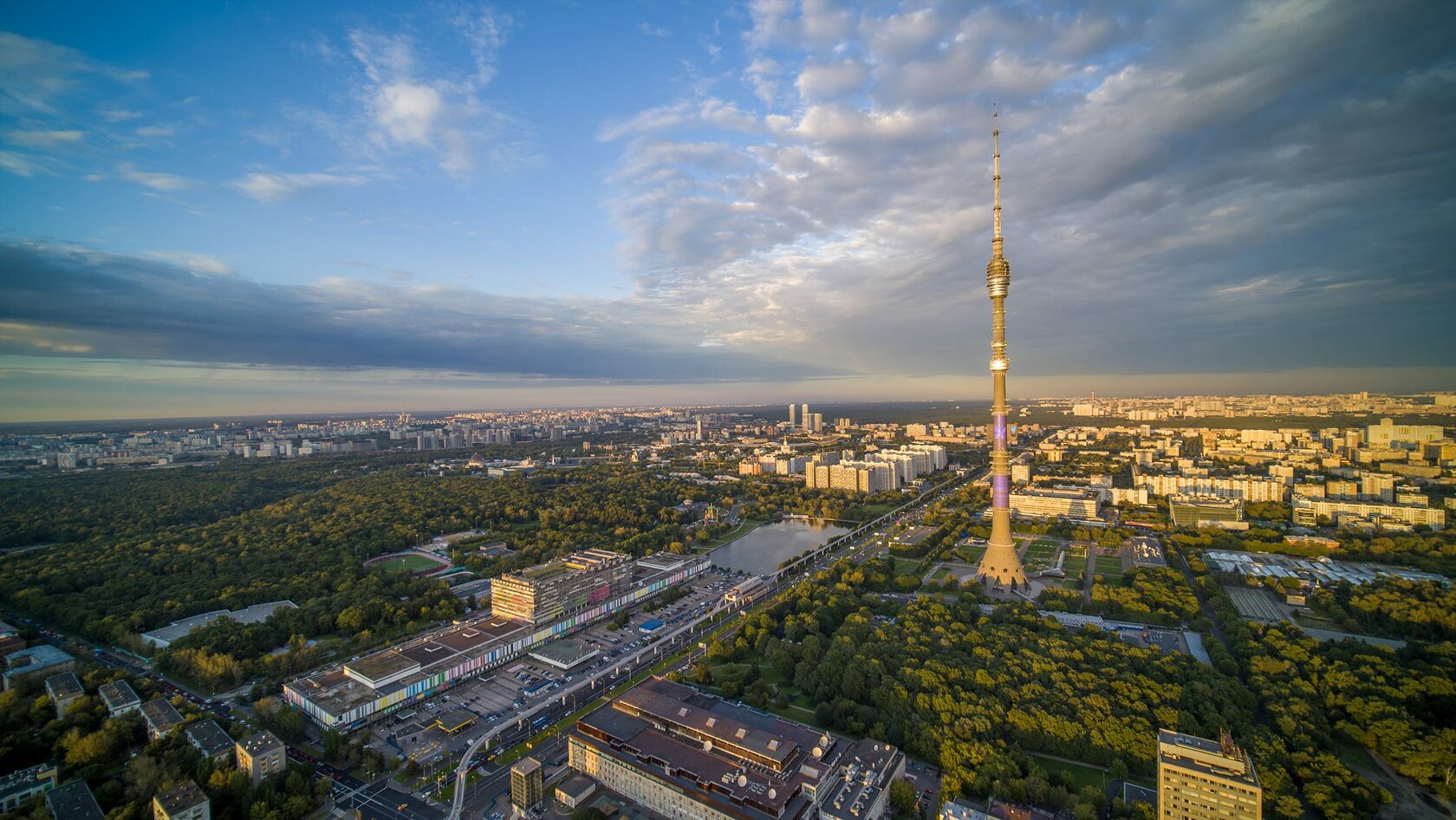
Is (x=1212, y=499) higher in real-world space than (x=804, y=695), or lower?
higher

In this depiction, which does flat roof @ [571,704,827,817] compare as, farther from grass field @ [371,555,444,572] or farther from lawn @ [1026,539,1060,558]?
lawn @ [1026,539,1060,558]

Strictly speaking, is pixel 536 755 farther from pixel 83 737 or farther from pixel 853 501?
pixel 853 501

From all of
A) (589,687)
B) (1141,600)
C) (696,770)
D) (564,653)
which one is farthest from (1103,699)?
(564,653)

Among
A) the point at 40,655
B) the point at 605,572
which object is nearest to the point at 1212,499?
the point at 605,572

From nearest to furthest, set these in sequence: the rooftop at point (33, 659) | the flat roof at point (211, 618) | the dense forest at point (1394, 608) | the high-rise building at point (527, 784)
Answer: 1. the high-rise building at point (527, 784)
2. the rooftop at point (33, 659)
3. the dense forest at point (1394, 608)
4. the flat roof at point (211, 618)

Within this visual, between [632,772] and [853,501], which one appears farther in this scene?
[853,501]

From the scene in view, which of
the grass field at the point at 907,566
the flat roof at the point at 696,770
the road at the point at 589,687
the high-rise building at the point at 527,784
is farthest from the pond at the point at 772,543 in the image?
the high-rise building at the point at 527,784

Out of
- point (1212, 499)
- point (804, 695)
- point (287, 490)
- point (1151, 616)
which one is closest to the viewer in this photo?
point (804, 695)

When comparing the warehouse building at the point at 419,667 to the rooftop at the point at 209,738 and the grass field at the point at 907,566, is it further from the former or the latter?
the grass field at the point at 907,566
